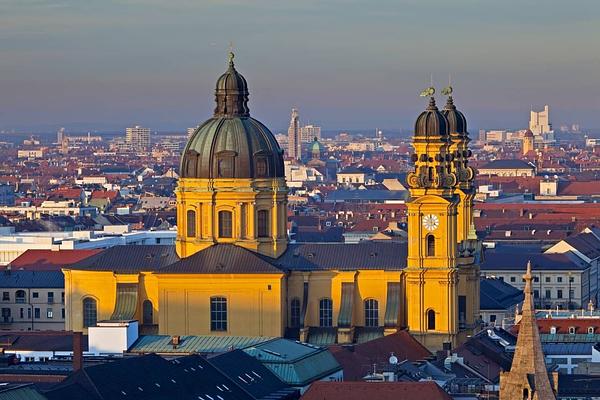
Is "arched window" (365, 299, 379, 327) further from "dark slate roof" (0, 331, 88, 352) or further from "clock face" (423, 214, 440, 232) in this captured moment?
"dark slate roof" (0, 331, 88, 352)

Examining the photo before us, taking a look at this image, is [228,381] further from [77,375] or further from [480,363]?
[480,363]

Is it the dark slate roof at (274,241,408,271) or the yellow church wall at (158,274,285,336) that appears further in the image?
the dark slate roof at (274,241,408,271)

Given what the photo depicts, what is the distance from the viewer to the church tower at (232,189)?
10012 centimetres

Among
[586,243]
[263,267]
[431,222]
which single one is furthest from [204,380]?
[586,243]

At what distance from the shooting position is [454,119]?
11050 centimetres

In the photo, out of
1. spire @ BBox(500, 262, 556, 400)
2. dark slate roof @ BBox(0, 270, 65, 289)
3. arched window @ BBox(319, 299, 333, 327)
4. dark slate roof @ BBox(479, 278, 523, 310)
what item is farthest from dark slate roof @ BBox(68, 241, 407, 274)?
spire @ BBox(500, 262, 556, 400)

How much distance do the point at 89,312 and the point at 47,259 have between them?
117 ft

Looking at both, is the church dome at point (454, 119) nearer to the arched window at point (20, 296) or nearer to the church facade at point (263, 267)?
the church facade at point (263, 267)

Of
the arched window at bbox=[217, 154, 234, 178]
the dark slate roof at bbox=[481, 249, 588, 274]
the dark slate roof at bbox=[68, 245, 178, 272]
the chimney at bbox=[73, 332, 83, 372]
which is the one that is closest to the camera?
the chimney at bbox=[73, 332, 83, 372]

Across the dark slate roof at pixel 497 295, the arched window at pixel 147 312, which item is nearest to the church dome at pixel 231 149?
the arched window at pixel 147 312

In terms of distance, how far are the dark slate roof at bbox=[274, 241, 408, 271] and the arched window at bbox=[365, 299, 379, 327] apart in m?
1.42

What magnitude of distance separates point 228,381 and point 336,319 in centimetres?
2044

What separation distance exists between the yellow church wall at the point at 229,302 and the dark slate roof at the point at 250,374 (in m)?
13.3

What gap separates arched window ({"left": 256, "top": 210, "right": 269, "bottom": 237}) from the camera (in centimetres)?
10081
